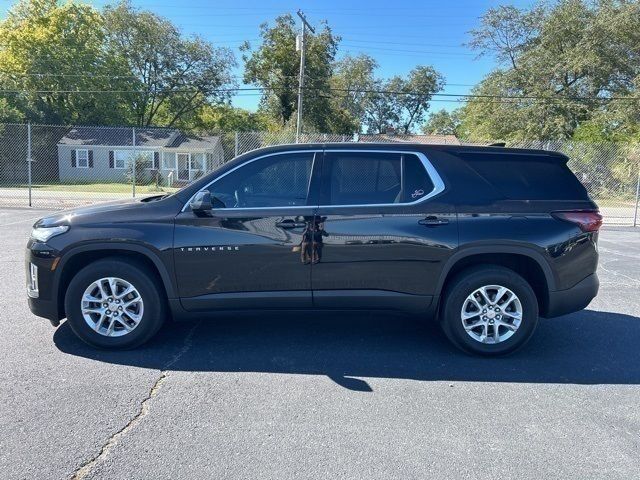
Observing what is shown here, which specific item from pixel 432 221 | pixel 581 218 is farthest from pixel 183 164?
pixel 581 218

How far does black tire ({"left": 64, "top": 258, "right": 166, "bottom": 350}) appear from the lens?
13.6 ft

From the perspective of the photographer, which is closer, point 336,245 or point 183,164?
point 336,245

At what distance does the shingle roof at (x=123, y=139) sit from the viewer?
39094mm

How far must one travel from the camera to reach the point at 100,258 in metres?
4.23

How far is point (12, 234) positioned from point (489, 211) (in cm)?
1000

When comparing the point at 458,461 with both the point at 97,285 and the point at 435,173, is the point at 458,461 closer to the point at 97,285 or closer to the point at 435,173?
the point at 435,173

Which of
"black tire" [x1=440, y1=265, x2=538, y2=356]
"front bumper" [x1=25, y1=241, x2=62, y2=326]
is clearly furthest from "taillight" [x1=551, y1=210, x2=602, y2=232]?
"front bumper" [x1=25, y1=241, x2=62, y2=326]

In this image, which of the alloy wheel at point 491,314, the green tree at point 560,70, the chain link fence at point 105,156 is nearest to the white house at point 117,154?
the chain link fence at point 105,156

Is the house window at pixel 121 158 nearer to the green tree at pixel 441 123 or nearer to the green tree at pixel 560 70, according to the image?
the green tree at pixel 560 70

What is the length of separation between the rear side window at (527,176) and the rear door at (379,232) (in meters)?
0.46

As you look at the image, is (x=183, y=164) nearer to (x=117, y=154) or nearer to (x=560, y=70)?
(x=117, y=154)

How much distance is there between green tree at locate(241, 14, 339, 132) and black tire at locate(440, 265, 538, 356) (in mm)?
37920

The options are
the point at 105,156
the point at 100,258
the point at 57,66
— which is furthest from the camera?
the point at 57,66

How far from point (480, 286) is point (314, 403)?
1.81 metres
